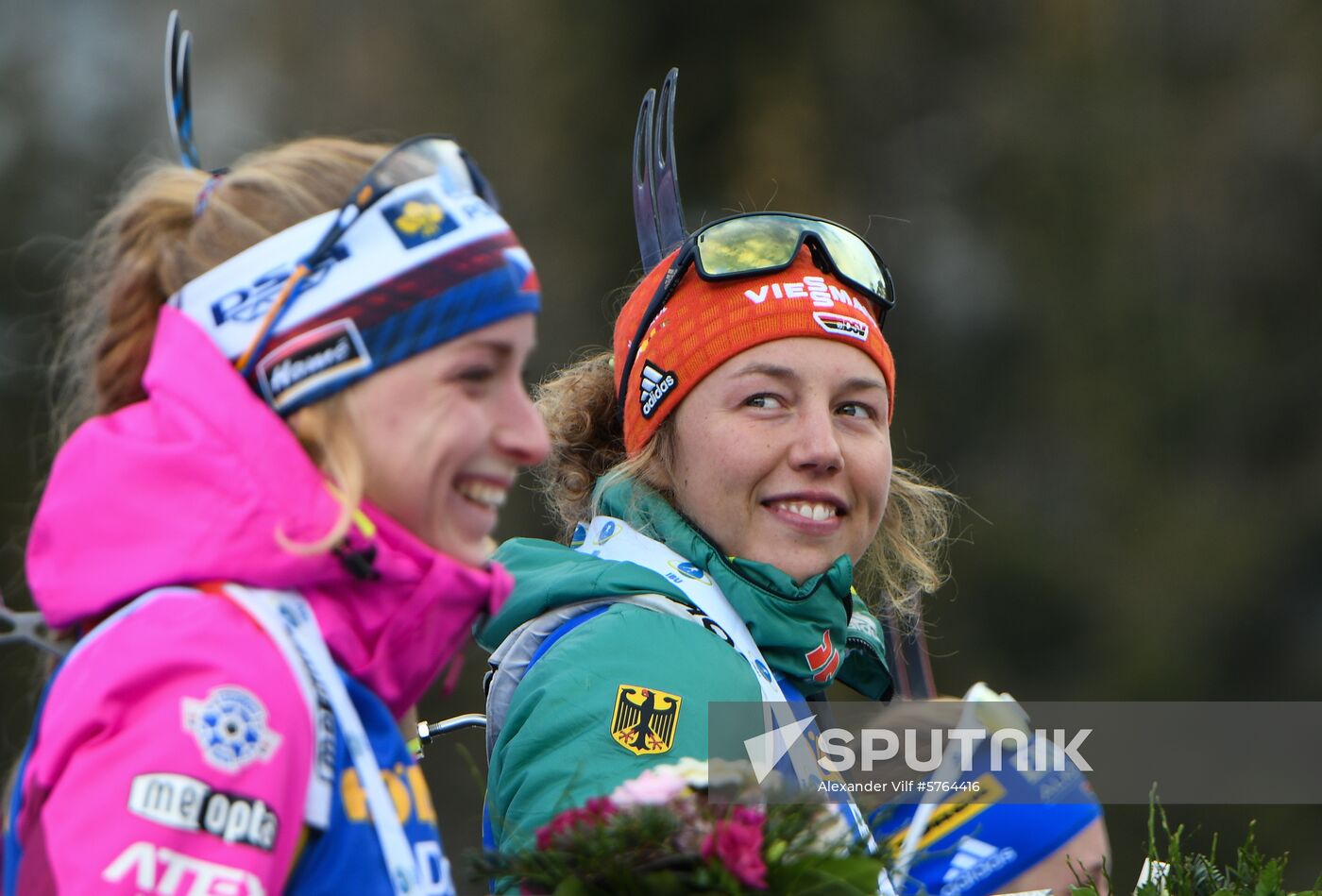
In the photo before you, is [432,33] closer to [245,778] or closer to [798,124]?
[798,124]

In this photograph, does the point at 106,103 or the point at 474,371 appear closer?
the point at 474,371

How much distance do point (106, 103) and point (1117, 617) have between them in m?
8.29

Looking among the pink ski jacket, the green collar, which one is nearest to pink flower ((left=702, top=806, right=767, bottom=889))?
the pink ski jacket

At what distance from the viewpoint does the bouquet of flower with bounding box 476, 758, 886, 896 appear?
2076 mm

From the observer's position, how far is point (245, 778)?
1.88 metres

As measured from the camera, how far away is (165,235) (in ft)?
7.55

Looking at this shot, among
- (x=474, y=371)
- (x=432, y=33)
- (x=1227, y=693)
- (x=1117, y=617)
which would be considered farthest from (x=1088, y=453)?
(x=474, y=371)

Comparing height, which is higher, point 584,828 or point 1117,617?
point 584,828

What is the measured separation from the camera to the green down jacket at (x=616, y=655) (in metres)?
2.79

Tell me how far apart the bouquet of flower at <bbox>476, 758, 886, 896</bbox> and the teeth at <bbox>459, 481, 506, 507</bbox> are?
0.41 metres

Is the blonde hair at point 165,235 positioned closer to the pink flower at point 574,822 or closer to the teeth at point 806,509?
the pink flower at point 574,822

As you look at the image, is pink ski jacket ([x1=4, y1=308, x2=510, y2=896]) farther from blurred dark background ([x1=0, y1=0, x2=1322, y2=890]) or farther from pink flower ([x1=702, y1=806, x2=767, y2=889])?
blurred dark background ([x1=0, y1=0, x2=1322, y2=890])

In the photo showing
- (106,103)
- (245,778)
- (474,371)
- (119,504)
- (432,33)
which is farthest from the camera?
(432,33)

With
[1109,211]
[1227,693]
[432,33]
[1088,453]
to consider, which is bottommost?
[1227,693]
